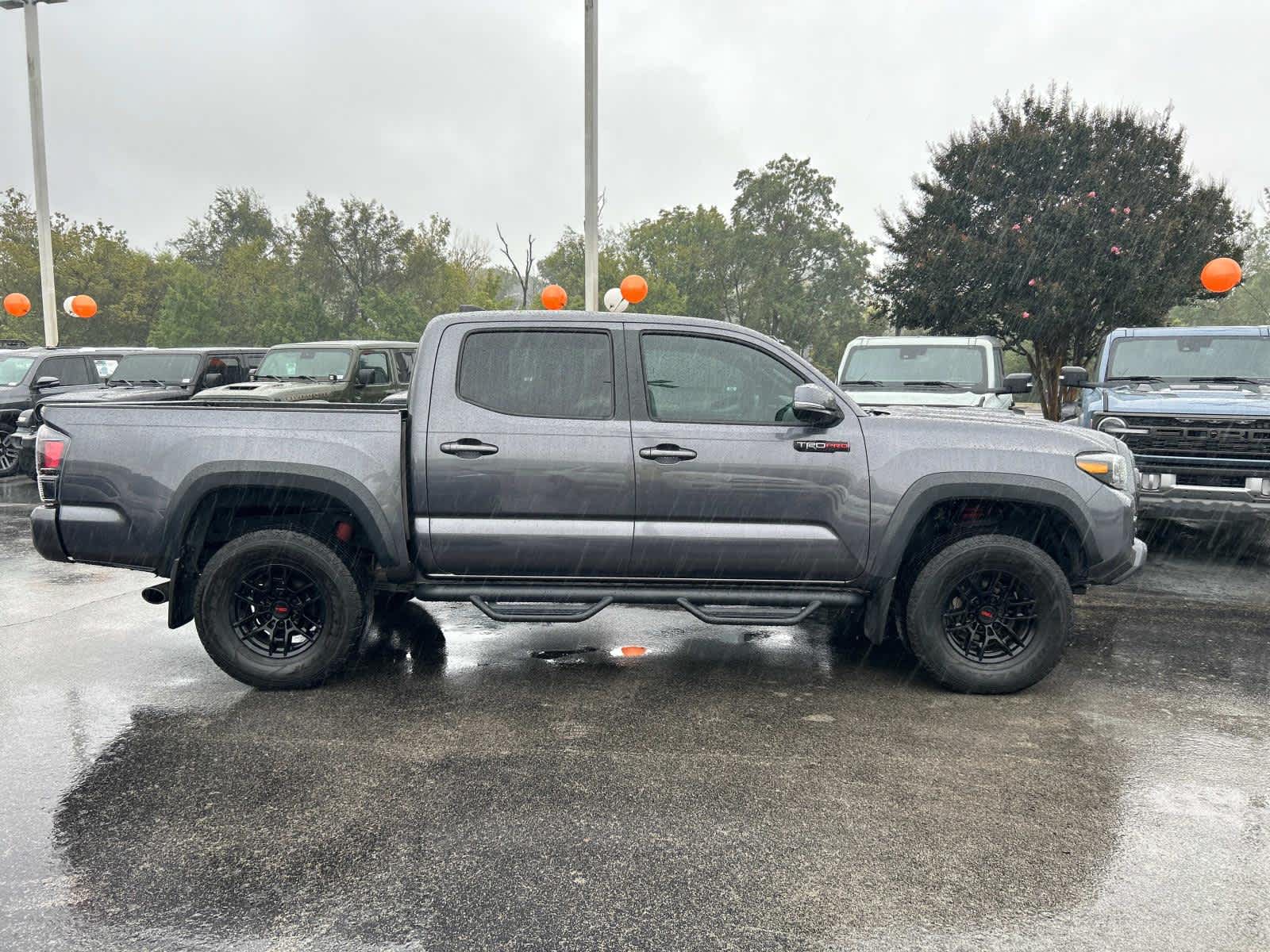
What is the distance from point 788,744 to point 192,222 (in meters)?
69.7

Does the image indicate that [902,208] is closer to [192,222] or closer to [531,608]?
[531,608]

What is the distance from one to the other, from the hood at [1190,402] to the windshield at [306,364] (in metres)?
9.10

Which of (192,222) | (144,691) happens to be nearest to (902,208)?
(144,691)

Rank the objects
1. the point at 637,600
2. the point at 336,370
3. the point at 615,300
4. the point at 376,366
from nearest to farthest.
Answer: the point at 637,600, the point at 336,370, the point at 376,366, the point at 615,300

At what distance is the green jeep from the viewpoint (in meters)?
12.3

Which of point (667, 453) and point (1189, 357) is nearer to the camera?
point (667, 453)

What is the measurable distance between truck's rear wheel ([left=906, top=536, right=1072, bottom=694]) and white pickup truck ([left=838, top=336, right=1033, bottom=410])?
5.07 meters

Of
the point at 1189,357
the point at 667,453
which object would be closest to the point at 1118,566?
the point at 667,453

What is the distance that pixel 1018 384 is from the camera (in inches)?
387

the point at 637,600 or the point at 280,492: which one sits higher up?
the point at 280,492

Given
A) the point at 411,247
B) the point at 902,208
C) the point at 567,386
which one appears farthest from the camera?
the point at 411,247

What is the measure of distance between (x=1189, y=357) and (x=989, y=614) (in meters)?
6.16

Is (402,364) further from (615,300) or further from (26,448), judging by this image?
(615,300)

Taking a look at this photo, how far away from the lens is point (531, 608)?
191 inches
